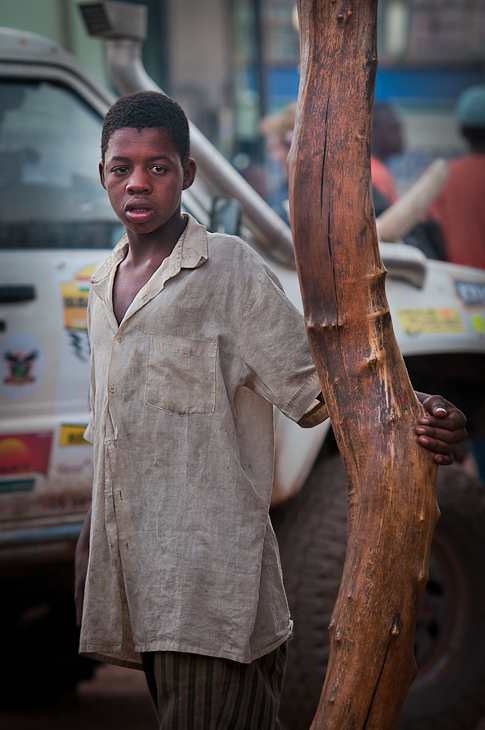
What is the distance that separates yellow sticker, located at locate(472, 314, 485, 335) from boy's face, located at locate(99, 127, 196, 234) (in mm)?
1902

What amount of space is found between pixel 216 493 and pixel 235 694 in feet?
1.31

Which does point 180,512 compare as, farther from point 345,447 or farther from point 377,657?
point 377,657

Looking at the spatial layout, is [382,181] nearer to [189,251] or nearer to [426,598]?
[426,598]

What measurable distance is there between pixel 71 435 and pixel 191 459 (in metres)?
1.19

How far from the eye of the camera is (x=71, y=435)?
2660mm

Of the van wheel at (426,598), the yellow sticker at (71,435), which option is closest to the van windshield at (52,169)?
the yellow sticker at (71,435)

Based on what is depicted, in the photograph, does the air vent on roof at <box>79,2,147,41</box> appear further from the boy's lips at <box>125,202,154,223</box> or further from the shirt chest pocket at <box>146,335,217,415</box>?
the shirt chest pocket at <box>146,335,217,415</box>

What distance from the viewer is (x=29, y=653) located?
3.52m

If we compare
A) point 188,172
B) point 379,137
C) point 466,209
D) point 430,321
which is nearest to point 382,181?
point 466,209

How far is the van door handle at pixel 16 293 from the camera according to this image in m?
2.63

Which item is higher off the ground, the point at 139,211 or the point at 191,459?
the point at 139,211

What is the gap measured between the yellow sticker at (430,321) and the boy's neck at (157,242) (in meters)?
1.50

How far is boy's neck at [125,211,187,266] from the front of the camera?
1.65m

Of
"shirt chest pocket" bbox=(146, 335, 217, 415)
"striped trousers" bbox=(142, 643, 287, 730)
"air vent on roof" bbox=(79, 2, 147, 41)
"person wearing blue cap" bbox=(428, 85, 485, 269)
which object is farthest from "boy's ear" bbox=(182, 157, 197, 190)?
"person wearing blue cap" bbox=(428, 85, 485, 269)
